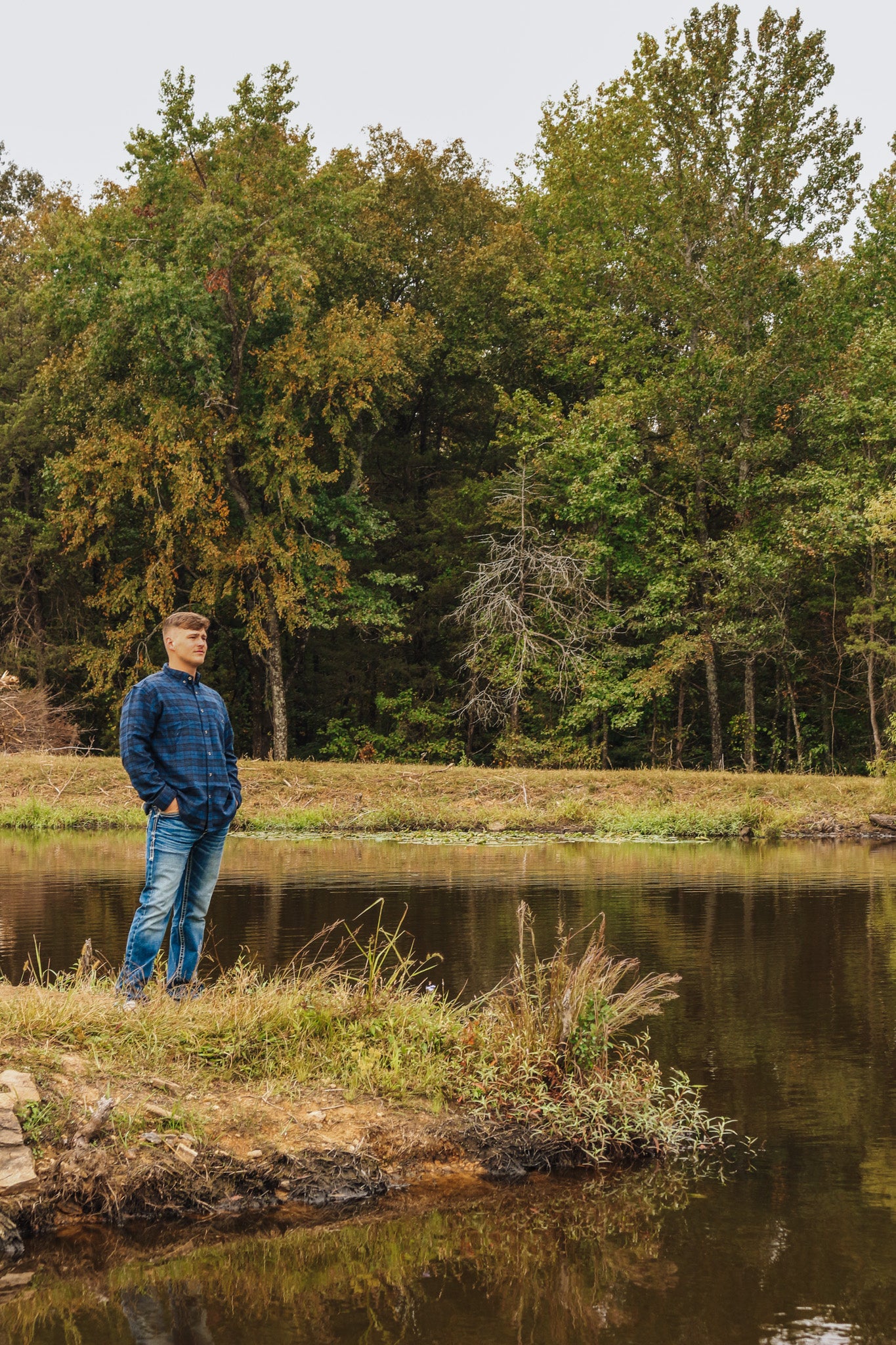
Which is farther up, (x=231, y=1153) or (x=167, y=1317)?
(x=231, y=1153)

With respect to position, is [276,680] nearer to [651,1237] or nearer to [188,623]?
[188,623]

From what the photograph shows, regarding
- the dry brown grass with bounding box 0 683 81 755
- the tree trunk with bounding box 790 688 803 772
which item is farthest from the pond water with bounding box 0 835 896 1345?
the tree trunk with bounding box 790 688 803 772

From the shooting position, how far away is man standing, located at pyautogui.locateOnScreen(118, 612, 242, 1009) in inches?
237

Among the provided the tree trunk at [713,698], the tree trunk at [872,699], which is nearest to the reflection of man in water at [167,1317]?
the tree trunk at [872,699]

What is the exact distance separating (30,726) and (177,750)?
22508 millimetres

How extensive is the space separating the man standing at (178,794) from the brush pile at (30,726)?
20.1m

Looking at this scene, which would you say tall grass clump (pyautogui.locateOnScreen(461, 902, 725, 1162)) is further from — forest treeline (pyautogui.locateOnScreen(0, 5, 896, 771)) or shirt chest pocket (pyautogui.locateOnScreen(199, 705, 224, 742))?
forest treeline (pyautogui.locateOnScreen(0, 5, 896, 771))

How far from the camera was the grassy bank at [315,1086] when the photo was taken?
456 centimetres

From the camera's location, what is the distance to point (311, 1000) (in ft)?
18.9

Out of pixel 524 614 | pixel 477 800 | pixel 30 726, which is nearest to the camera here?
pixel 477 800

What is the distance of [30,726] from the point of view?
27.3m

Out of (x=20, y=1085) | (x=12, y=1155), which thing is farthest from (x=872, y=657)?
(x=12, y=1155)

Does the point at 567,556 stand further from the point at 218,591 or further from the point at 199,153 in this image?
the point at 199,153

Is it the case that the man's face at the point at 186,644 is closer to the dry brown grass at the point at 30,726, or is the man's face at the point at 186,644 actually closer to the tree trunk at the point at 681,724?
the dry brown grass at the point at 30,726
